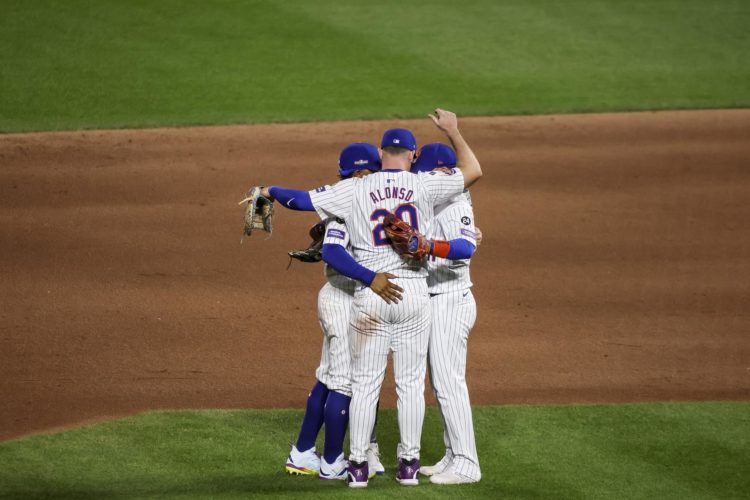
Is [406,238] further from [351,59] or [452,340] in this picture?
[351,59]

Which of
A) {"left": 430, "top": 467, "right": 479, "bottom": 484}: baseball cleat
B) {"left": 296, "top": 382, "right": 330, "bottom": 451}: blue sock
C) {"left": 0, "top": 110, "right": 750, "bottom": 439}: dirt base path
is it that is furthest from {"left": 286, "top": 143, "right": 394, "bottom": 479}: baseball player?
{"left": 0, "top": 110, "right": 750, "bottom": 439}: dirt base path

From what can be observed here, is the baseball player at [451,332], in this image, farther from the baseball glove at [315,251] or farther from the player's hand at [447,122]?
the baseball glove at [315,251]

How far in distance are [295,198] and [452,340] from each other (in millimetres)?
1131

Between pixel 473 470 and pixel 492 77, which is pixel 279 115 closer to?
pixel 492 77

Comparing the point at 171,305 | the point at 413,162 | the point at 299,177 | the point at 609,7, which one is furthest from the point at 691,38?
the point at 413,162

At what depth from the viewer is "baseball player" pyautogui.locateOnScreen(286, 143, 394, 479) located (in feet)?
19.6

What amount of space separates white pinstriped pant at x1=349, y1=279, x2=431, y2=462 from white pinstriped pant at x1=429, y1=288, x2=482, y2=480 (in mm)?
213

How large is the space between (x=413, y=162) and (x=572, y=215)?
5599mm

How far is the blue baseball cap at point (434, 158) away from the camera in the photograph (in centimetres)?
610

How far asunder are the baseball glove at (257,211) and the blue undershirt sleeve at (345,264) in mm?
608

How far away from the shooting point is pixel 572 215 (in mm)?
11461

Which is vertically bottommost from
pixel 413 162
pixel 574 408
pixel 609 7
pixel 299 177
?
pixel 574 408

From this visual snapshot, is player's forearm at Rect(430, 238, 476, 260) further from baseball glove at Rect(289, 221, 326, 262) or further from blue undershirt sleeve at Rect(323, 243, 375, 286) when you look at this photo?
baseball glove at Rect(289, 221, 326, 262)

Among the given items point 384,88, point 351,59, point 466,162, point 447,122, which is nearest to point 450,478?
point 466,162
